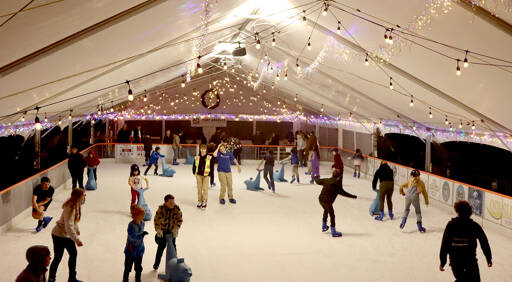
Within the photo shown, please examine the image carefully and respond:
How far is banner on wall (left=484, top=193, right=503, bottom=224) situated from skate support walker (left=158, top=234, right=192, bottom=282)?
6.06m

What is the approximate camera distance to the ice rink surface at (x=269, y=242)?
6254 mm

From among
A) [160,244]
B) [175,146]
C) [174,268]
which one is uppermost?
[175,146]

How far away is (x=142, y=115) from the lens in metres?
23.0

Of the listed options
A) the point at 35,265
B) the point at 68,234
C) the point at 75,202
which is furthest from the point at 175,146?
the point at 35,265

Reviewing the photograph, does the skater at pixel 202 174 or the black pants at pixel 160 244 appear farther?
the skater at pixel 202 174

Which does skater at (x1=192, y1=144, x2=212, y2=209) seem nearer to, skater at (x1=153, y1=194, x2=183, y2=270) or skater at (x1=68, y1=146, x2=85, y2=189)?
skater at (x1=68, y1=146, x2=85, y2=189)

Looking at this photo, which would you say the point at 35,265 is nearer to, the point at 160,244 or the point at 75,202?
the point at 75,202

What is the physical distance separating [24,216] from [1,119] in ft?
6.30

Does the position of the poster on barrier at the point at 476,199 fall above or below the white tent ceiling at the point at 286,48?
below

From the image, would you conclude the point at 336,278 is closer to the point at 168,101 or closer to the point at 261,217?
the point at 261,217

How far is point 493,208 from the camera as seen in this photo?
9.00 metres

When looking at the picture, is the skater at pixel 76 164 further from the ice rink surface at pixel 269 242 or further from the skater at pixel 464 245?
the skater at pixel 464 245

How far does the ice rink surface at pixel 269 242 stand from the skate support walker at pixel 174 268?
24 centimetres

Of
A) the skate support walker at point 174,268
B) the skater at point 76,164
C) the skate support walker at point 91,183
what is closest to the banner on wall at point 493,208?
the skate support walker at point 174,268
